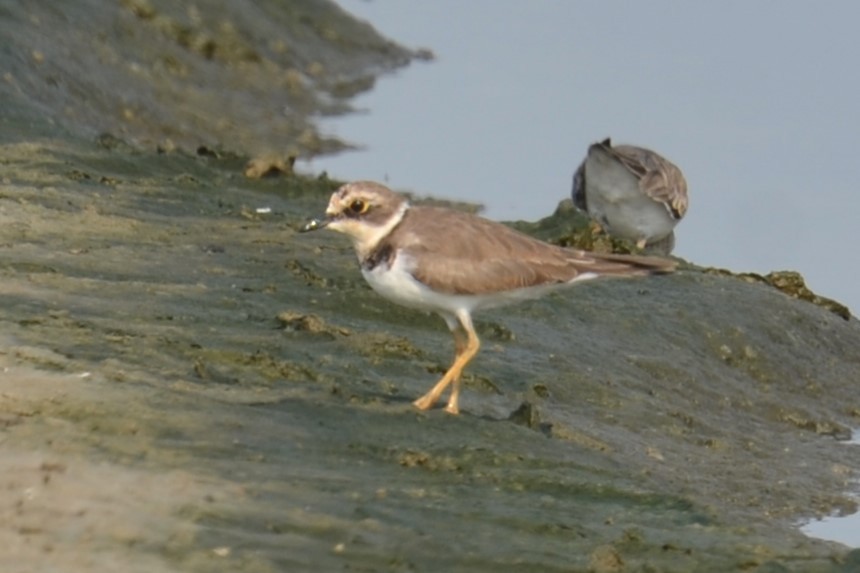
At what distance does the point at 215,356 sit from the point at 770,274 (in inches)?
237

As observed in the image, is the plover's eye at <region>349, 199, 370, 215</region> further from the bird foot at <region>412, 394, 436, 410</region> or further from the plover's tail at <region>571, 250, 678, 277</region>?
the plover's tail at <region>571, 250, 678, 277</region>

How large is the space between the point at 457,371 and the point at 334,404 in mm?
763

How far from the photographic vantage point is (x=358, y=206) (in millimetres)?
8547

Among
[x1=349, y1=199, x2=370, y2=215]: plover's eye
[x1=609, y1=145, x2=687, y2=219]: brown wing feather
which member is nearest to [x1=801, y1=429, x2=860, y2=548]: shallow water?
[x1=349, y1=199, x2=370, y2=215]: plover's eye

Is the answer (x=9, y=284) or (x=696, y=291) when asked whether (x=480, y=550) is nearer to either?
(x=9, y=284)

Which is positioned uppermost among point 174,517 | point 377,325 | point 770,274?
point 770,274

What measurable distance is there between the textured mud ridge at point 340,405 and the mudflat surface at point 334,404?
0.02m

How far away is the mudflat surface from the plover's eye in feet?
2.53

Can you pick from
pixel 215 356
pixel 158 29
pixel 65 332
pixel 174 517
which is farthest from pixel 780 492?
pixel 158 29

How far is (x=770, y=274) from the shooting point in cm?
1378

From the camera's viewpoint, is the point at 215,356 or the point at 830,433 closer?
the point at 215,356

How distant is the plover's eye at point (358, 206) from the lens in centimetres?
855

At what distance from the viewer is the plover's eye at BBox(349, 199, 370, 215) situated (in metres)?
8.55

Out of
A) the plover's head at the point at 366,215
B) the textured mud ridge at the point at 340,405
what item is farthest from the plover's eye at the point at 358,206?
the textured mud ridge at the point at 340,405
